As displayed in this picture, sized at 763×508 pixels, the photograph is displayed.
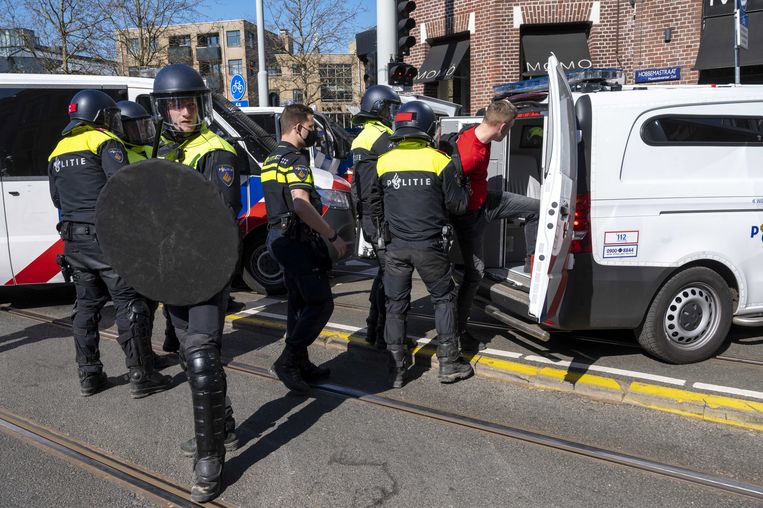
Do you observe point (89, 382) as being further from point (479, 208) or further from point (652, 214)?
point (652, 214)

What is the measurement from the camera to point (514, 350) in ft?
17.9

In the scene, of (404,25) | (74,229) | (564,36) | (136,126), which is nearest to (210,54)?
(564,36)

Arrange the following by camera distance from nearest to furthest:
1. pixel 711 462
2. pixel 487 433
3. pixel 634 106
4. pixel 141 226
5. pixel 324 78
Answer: pixel 141 226, pixel 711 462, pixel 487 433, pixel 634 106, pixel 324 78

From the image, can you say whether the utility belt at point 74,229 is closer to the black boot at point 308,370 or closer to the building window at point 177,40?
the black boot at point 308,370

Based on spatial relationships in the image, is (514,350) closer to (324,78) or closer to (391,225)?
(391,225)

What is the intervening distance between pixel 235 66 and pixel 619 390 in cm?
6603

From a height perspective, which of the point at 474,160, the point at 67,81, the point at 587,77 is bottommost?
the point at 474,160

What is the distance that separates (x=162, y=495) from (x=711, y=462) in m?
2.99

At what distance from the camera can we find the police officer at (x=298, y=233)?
4223mm

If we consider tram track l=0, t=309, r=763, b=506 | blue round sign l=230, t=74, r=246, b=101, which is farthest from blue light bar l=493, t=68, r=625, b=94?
blue round sign l=230, t=74, r=246, b=101

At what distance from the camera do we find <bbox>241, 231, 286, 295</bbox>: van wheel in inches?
301

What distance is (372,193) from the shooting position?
485cm

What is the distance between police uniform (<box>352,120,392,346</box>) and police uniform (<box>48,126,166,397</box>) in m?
1.80

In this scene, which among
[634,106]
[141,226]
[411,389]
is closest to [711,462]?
[411,389]
